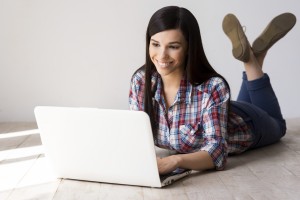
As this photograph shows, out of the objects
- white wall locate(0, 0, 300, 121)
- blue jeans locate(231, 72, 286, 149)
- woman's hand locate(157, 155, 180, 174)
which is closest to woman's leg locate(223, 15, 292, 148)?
blue jeans locate(231, 72, 286, 149)

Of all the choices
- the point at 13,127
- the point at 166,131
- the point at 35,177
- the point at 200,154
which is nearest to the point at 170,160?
the point at 200,154

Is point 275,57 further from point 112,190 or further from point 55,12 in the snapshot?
point 112,190

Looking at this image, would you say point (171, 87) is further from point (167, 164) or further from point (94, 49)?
point (94, 49)

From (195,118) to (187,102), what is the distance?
74 millimetres

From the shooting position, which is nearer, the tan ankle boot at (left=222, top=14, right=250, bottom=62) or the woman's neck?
the woman's neck

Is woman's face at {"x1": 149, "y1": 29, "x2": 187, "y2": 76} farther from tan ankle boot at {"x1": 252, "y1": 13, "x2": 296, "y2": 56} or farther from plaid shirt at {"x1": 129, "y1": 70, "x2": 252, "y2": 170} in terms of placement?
tan ankle boot at {"x1": 252, "y1": 13, "x2": 296, "y2": 56}

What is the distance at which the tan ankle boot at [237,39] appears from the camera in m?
2.43

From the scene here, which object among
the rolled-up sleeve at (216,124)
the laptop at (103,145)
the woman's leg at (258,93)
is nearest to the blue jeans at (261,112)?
the woman's leg at (258,93)

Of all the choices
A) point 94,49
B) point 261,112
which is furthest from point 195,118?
point 94,49

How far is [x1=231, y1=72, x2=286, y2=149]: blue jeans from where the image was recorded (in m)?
2.30

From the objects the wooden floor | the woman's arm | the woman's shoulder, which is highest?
the woman's shoulder

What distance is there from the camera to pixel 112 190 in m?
1.82

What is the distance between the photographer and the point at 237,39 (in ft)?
8.13

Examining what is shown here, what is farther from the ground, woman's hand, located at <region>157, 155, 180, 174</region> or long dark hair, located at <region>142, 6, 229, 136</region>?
long dark hair, located at <region>142, 6, 229, 136</region>
